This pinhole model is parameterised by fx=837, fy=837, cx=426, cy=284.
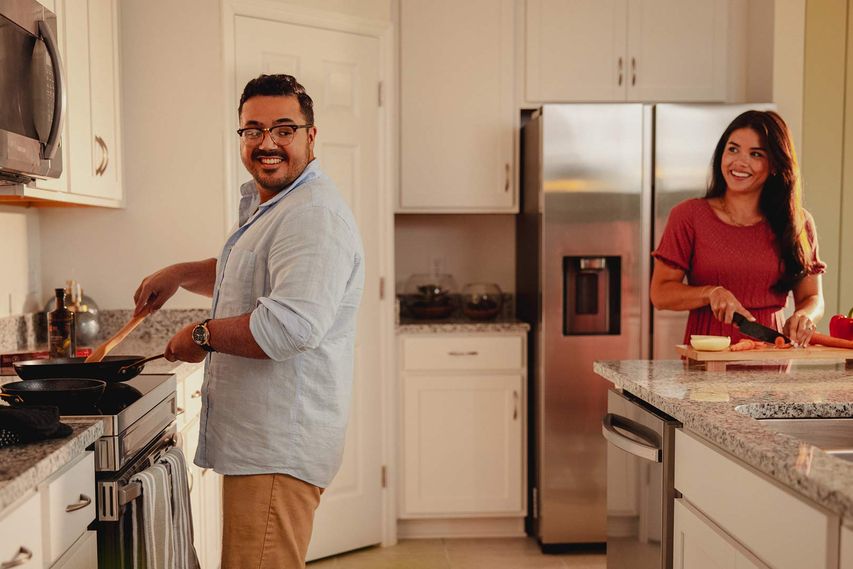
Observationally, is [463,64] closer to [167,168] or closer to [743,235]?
[167,168]

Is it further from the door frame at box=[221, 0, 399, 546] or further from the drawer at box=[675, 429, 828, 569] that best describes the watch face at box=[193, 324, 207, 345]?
the door frame at box=[221, 0, 399, 546]

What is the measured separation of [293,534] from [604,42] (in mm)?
2726

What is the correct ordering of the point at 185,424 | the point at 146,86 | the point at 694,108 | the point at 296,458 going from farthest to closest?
the point at 694,108 < the point at 146,86 < the point at 185,424 < the point at 296,458

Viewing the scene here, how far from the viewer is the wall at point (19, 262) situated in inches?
105

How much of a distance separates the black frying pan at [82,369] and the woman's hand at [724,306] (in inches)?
54.0

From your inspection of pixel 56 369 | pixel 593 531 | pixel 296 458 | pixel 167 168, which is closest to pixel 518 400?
pixel 593 531

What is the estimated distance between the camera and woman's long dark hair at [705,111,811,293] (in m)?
2.38

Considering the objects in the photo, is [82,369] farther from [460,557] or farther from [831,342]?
[460,557]

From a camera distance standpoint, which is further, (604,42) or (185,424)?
(604,42)

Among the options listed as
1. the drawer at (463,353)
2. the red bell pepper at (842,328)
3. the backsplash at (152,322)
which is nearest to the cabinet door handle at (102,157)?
the backsplash at (152,322)

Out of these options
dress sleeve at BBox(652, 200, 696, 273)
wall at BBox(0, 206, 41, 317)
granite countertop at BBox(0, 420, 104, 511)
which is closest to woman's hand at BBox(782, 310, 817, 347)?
dress sleeve at BBox(652, 200, 696, 273)

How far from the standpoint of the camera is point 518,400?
3.57 m

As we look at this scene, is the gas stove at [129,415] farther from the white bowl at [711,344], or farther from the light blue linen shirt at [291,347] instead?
the white bowl at [711,344]

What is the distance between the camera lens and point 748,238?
2.44 meters
